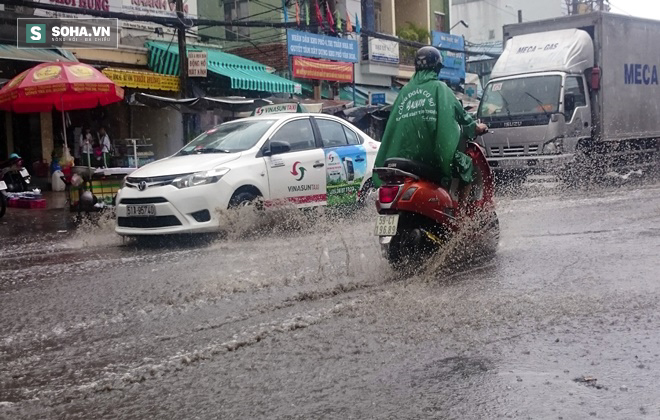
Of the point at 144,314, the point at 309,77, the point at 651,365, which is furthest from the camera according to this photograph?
the point at 309,77

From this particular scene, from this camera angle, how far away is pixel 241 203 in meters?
9.38

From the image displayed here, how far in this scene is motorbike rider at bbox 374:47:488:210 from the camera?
6.72m

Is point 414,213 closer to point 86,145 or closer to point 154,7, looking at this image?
point 86,145

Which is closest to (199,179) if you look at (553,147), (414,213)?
(414,213)

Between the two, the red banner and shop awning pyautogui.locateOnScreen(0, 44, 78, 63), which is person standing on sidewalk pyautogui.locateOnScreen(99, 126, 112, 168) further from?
the red banner

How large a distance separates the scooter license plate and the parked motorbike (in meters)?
10.6

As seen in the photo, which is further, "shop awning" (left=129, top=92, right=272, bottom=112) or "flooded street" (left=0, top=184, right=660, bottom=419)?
"shop awning" (left=129, top=92, right=272, bottom=112)

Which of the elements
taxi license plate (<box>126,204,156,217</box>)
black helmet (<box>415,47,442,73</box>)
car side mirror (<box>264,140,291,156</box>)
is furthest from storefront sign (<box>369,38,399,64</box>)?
black helmet (<box>415,47,442,73</box>)

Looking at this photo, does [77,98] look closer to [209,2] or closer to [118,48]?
[118,48]

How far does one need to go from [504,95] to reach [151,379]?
13.2 meters

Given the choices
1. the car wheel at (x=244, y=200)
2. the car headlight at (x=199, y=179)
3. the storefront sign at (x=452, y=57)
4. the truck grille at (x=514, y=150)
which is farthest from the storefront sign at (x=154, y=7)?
the car headlight at (x=199, y=179)

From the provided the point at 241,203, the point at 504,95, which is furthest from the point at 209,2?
the point at 241,203

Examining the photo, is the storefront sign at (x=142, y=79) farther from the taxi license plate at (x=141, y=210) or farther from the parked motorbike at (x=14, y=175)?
the taxi license plate at (x=141, y=210)

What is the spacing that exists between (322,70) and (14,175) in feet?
35.5
